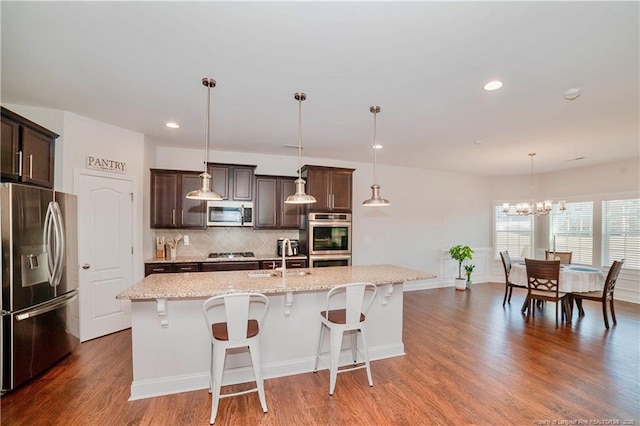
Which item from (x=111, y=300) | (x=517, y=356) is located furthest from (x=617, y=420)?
(x=111, y=300)

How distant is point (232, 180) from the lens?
482 centimetres

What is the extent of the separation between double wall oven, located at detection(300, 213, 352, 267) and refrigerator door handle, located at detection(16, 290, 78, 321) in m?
3.08

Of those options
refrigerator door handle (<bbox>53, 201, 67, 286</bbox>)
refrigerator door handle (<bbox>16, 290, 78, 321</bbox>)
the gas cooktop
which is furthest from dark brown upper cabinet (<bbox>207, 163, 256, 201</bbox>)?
refrigerator door handle (<bbox>16, 290, 78, 321</bbox>)

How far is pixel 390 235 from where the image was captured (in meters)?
6.36

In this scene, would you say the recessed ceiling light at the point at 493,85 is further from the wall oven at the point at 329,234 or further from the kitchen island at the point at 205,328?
the wall oven at the point at 329,234

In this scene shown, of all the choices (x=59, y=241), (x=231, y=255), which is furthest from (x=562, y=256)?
(x=59, y=241)

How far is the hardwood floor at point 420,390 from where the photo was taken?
223 centimetres

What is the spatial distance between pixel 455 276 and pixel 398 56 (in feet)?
20.0

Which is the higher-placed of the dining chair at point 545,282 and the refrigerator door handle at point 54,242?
the refrigerator door handle at point 54,242

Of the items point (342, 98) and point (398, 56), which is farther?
point (342, 98)

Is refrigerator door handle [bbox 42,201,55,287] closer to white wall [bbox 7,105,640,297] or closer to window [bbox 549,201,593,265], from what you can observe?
white wall [bbox 7,105,640,297]

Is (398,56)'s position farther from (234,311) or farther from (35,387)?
(35,387)

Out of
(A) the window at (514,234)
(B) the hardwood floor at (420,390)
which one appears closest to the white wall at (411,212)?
(A) the window at (514,234)

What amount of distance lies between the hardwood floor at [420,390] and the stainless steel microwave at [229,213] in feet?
6.48
